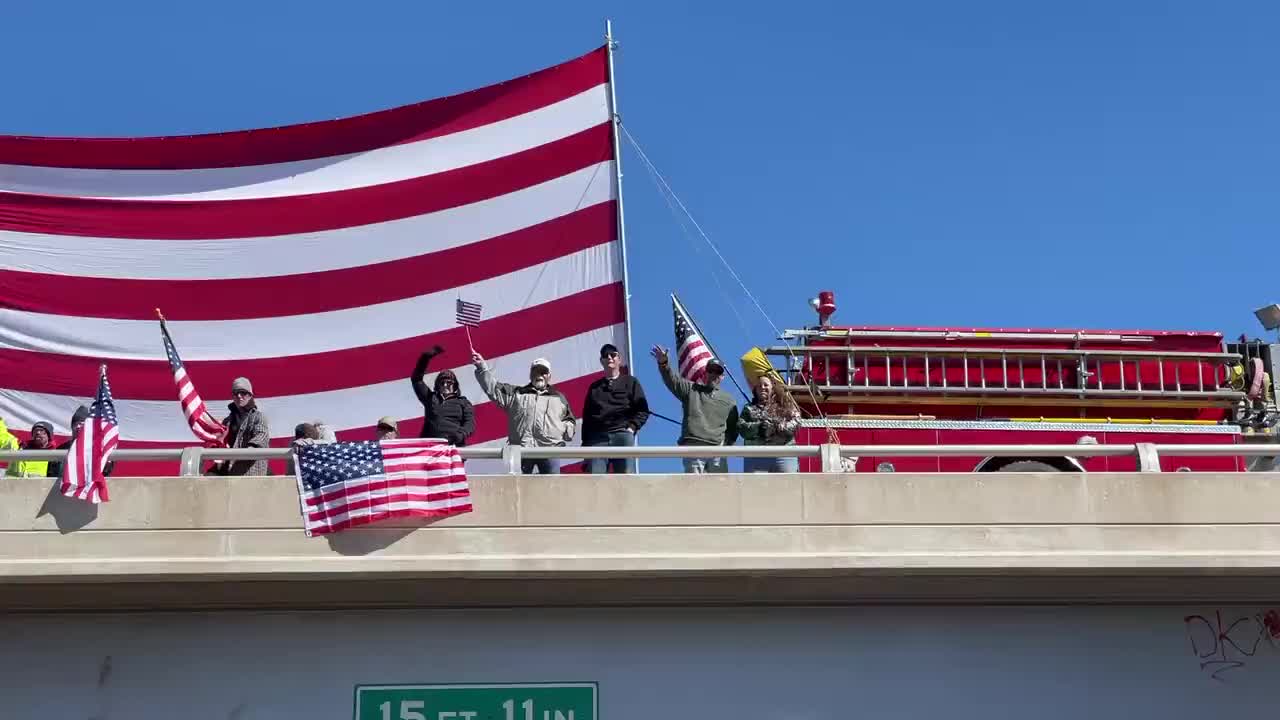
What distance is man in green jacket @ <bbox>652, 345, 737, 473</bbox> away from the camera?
13.0 meters

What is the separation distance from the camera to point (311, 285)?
1644 cm

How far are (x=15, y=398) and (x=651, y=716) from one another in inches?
301

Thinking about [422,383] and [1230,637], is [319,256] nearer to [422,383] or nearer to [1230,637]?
[422,383]

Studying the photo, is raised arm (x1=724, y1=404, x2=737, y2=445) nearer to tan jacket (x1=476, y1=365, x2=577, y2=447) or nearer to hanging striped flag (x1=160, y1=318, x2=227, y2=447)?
tan jacket (x1=476, y1=365, x2=577, y2=447)

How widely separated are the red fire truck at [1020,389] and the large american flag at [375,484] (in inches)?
215

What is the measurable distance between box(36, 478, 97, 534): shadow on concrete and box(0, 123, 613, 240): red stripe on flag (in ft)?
18.4

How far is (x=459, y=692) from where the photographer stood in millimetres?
11547

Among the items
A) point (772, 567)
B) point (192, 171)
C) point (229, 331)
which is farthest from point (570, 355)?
point (772, 567)

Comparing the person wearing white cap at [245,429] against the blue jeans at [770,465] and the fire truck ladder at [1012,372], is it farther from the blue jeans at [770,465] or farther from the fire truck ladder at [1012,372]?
the fire truck ladder at [1012,372]

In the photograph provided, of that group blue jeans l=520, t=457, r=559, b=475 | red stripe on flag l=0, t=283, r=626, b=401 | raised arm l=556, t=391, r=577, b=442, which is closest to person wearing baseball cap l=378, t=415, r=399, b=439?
blue jeans l=520, t=457, r=559, b=475

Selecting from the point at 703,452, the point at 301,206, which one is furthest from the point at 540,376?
the point at 301,206

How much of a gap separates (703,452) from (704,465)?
1.40m

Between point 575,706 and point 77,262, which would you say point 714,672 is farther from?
point 77,262

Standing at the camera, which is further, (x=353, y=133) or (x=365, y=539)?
(x=353, y=133)
